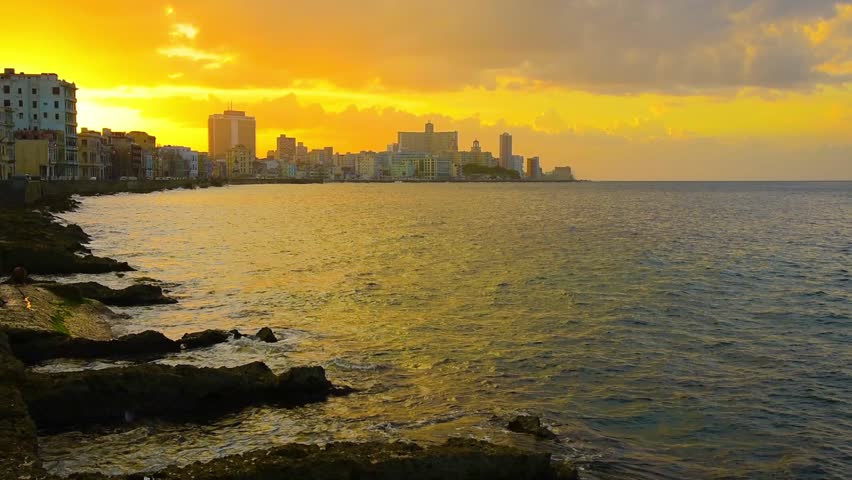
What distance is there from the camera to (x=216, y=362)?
803 inches

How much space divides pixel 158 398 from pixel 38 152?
122 metres

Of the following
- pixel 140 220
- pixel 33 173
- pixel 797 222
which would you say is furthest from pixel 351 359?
pixel 33 173

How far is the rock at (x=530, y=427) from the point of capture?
15.5 m

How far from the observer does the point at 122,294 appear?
2933cm

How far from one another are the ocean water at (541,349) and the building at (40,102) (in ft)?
340

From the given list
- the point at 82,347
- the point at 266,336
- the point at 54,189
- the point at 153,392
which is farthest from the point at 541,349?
the point at 54,189

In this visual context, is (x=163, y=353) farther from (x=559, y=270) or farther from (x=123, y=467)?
(x=559, y=270)

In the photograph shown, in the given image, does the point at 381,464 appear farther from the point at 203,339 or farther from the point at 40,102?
the point at 40,102

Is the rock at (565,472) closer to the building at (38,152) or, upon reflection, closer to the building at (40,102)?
the building at (38,152)

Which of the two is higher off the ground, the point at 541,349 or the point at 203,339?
→ the point at 203,339

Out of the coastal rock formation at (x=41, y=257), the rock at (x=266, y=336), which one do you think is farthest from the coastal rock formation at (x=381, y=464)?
the coastal rock formation at (x=41, y=257)

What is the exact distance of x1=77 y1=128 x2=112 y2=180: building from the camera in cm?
15845

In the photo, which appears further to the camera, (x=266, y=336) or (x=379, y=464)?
(x=266, y=336)

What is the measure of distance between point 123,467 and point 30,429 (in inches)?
74.7
